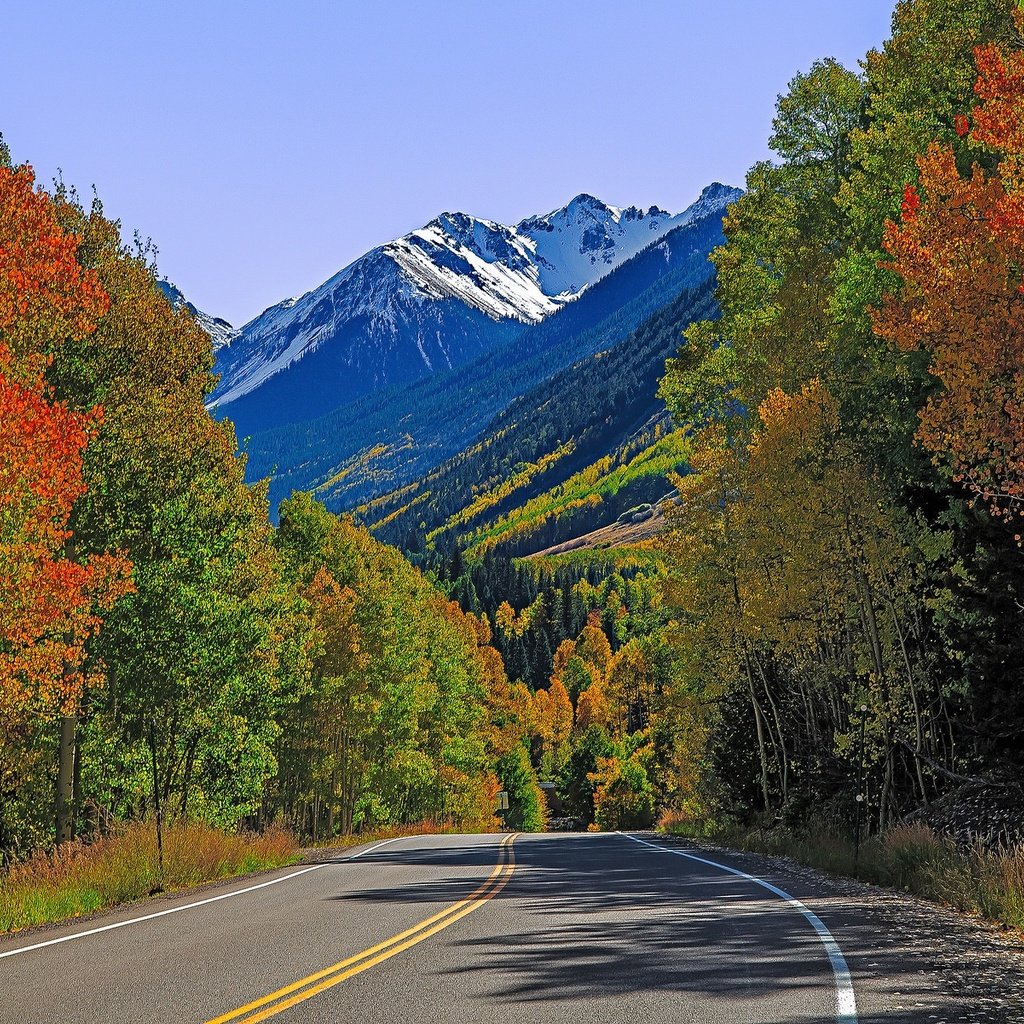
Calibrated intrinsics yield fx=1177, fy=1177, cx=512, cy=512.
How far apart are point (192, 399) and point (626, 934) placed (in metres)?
16.7

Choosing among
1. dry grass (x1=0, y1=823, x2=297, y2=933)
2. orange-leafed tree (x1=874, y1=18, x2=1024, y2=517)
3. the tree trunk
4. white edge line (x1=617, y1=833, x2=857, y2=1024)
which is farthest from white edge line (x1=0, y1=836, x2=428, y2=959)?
orange-leafed tree (x1=874, y1=18, x2=1024, y2=517)

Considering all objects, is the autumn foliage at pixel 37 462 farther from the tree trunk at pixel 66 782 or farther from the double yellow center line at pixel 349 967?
the double yellow center line at pixel 349 967

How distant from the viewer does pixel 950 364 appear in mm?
16266

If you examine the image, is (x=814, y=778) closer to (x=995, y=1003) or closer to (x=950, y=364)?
(x=950, y=364)

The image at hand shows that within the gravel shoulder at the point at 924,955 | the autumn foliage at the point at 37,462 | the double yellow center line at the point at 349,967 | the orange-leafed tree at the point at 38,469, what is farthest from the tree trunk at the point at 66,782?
the gravel shoulder at the point at 924,955

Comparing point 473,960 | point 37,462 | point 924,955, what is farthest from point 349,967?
point 37,462

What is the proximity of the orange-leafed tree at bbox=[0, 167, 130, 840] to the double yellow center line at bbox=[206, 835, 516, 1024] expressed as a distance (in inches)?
291

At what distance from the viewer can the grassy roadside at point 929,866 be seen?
528 inches

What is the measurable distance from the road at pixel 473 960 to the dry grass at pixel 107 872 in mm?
919

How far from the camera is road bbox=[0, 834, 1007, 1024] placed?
8.13 m

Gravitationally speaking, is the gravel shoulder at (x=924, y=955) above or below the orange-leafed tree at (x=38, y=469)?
below

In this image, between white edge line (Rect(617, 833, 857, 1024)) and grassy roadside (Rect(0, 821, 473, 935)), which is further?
grassy roadside (Rect(0, 821, 473, 935))

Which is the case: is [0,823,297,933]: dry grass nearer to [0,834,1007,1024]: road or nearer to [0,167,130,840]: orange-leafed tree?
[0,834,1007,1024]: road

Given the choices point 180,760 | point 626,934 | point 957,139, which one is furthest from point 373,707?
point 626,934
